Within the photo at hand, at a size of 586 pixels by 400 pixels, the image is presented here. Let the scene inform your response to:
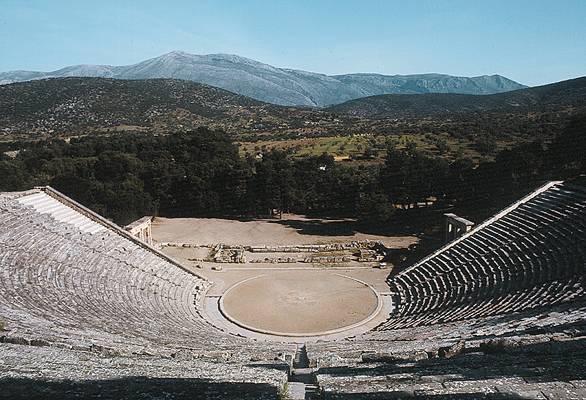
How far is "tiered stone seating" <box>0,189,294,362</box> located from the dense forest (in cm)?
1203

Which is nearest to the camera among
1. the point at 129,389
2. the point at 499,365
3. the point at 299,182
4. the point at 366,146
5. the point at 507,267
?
the point at 129,389

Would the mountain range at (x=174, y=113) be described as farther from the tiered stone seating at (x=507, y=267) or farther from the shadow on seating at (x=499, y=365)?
the shadow on seating at (x=499, y=365)

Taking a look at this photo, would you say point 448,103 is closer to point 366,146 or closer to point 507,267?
point 366,146

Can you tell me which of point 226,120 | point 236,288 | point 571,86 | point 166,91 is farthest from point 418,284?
point 571,86

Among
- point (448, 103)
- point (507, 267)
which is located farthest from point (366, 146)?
point (448, 103)

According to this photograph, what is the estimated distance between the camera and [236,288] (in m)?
20.6

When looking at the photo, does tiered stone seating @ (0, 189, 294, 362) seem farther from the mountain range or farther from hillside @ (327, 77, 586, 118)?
hillside @ (327, 77, 586, 118)

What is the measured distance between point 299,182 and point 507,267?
21.8m

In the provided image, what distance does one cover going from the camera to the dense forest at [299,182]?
31641 mm

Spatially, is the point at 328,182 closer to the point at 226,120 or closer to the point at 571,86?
the point at 226,120

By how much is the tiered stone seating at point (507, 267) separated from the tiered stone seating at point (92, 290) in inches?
264

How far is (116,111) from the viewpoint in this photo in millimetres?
98000

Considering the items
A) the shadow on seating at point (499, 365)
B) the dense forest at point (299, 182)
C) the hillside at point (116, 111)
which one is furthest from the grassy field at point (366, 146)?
the shadow on seating at point (499, 365)

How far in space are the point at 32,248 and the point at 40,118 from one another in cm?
8734
